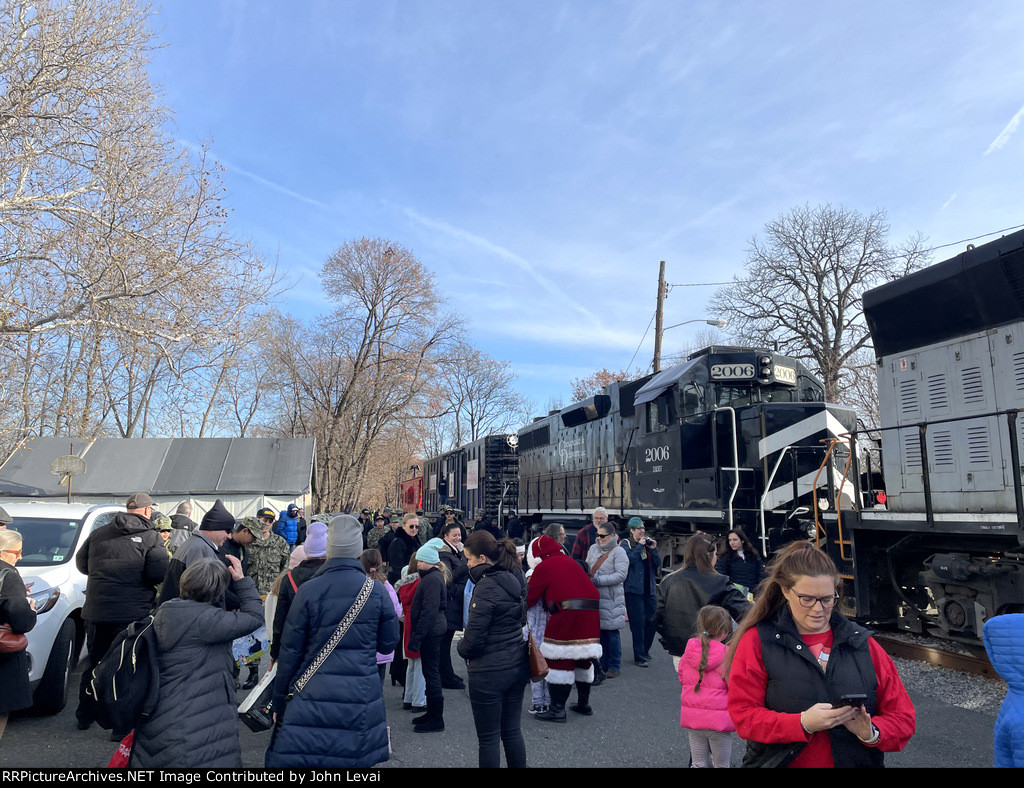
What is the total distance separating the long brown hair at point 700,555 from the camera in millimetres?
5230

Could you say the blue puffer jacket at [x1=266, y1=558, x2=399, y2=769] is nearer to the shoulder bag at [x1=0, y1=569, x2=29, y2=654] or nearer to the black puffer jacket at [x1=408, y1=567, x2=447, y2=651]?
the shoulder bag at [x1=0, y1=569, x2=29, y2=654]

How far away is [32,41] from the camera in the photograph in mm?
11086

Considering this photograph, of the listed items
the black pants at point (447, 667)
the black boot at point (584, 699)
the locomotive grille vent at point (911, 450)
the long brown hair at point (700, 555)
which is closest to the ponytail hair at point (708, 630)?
the long brown hair at point (700, 555)

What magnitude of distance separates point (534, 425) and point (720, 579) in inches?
631

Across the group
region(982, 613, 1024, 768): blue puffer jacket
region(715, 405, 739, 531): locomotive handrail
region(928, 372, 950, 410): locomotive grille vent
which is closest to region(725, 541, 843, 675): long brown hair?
region(982, 613, 1024, 768): blue puffer jacket

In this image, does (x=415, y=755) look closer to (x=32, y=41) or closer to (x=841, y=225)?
(x=32, y=41)

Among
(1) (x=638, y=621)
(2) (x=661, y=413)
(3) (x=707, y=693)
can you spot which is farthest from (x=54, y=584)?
(2) (x=661, y=413)

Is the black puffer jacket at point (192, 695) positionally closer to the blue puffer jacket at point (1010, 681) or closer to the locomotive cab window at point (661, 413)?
the blue puffer jacket at point (1010, 681)

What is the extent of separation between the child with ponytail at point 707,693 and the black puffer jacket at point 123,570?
4194mm

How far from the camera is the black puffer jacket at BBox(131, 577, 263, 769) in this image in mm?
3166

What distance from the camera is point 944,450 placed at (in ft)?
24.5

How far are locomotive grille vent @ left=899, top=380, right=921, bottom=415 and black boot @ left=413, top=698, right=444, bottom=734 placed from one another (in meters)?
6.25

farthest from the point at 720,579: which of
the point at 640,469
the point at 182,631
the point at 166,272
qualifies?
the point at 166,272

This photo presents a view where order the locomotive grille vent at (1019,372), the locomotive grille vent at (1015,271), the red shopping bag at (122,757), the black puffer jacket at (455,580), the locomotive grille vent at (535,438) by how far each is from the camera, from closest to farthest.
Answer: the red shopping bag at (122,757) → the locomotive grille vent at (1015,271) → the locomotive grille vent at (1019,372) → the black puffer jacket at (455,580) → the locomotive grille vent at (535,438)
